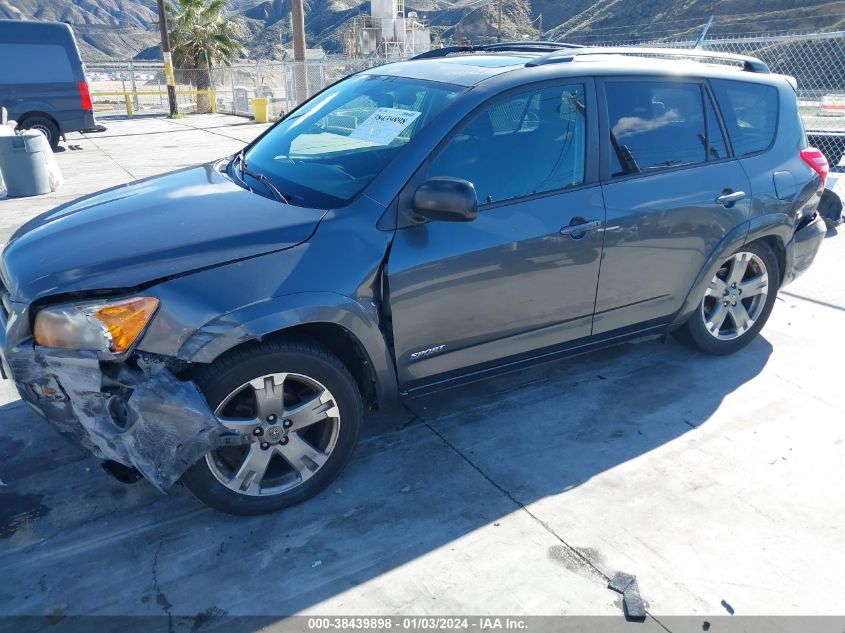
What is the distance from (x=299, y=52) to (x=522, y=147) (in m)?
22.2

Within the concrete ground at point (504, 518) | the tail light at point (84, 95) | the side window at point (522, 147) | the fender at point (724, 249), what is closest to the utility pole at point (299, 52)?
the tail light at point (84, 95)

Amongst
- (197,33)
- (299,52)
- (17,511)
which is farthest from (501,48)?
(197,33)

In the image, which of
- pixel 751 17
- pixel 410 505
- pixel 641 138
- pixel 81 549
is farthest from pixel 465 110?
pixel 751 17

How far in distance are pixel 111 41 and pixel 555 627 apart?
175134 millimetres

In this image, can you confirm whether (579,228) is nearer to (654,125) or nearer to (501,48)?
(654,125)

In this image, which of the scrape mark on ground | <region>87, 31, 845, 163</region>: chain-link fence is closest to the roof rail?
the scrape mark on ground

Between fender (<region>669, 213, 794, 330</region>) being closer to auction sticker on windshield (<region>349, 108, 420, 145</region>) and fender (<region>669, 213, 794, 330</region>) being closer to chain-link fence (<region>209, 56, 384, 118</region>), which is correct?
auction sticker on windshield (<region>349, 108, 420, 145</region>)

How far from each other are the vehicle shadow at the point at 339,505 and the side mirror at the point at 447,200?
1278 mm

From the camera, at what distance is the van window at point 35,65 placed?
13.0 metres

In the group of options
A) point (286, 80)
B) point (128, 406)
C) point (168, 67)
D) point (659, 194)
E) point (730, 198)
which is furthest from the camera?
point (168, 67)

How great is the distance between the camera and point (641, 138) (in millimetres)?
3691

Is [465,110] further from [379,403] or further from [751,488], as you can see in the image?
[751,488]

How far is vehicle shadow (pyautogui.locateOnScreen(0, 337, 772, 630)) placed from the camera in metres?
2.58

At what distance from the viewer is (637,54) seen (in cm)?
397
